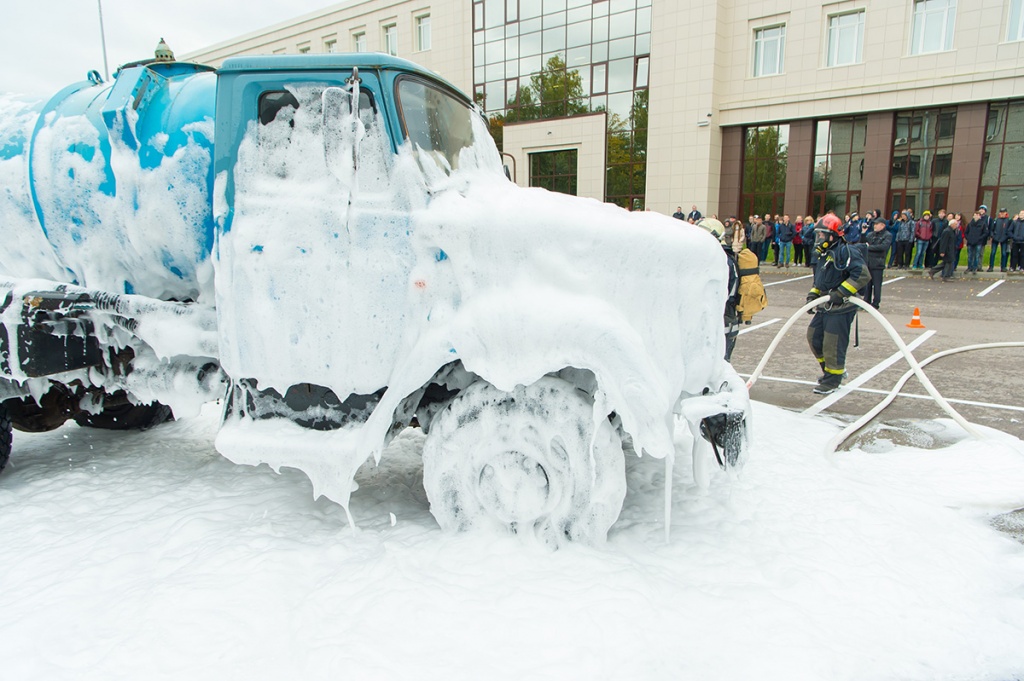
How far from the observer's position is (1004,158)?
20859 millimetres

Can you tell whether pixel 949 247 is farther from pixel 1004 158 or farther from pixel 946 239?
pixel 1004 158

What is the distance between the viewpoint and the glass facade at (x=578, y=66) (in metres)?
26.3

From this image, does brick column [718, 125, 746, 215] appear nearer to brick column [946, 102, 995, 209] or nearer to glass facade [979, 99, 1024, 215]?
brick column [946, 102, 995, 209]

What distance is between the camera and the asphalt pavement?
5.98 meters

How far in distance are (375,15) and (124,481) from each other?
3318 centimetres

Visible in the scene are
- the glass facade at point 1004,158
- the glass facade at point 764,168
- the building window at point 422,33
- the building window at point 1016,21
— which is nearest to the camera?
the building window at point 1016,21

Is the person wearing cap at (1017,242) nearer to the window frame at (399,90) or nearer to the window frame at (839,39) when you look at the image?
the window frame at (839,39)

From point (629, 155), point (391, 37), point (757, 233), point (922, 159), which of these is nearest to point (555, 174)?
point (629, 155)

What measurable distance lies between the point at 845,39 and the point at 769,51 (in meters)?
2.54

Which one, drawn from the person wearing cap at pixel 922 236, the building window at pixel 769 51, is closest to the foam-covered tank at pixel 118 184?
the person wearing cap at pixel 922 236

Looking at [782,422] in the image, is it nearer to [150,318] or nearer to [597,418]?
[597,418]

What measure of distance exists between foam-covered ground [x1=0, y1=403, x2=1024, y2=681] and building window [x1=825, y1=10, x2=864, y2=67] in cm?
2270

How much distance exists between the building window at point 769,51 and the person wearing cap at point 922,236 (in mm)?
8852

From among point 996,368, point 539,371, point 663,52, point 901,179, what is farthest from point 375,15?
point 539,371
